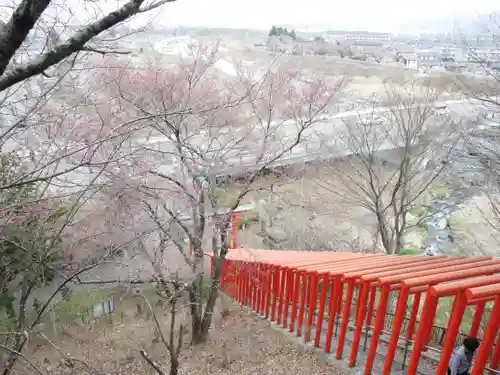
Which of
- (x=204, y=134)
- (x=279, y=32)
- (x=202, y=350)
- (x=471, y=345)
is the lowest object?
(x=202, y=350)

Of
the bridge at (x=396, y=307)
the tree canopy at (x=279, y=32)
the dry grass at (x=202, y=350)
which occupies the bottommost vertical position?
the dry grass at (x=202, y=350)

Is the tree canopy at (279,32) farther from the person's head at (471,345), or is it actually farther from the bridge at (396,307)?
the person's head at (471,345)

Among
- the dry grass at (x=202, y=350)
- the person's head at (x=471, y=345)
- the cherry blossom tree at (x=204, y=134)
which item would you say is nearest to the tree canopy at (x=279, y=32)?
the cherry blossom tree at (x=204, y=134)

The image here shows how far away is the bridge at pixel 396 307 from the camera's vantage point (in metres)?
4.77

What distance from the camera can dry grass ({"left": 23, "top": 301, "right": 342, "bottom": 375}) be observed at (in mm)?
7688

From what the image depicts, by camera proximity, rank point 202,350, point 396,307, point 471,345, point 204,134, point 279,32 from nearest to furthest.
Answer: point 471,345 < point 396,307 < point 202,350 < point 204,134 < point 279,32

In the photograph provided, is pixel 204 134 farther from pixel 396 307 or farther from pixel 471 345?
pixel 471 345

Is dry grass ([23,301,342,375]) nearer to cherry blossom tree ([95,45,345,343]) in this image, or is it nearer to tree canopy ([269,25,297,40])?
cherry blossom tree ([95,45,345,343])

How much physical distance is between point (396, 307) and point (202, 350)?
17.5 ft

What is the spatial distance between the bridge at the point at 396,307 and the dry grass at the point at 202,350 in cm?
43

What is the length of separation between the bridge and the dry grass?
43 cm

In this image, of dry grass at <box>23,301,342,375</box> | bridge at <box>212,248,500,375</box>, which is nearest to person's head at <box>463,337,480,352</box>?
bridge at <box>212,248,500,375</box>

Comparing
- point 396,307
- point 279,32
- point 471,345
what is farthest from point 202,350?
point 279,32

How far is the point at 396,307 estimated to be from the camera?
18.1 ft
